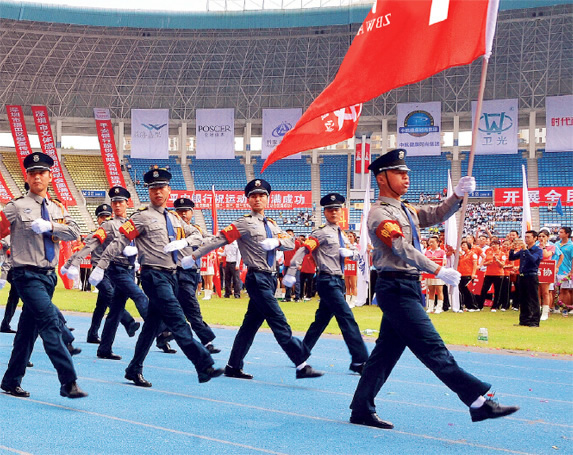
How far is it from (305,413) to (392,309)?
1.28 metres

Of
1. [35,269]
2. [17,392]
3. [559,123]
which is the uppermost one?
[559,123]

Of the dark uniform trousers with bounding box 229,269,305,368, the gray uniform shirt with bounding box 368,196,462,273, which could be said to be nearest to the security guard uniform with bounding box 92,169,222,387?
the dark uniform trousers with bounding box 229,269,305,368

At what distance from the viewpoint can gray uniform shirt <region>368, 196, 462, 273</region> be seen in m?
5.44

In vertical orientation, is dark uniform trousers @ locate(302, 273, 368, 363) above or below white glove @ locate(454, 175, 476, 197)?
below

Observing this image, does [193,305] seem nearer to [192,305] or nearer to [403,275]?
[192,305]

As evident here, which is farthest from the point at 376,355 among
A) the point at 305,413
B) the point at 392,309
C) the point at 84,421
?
the point at 84,421

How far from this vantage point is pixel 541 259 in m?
15.2

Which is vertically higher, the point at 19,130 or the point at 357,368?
the point at 19,130

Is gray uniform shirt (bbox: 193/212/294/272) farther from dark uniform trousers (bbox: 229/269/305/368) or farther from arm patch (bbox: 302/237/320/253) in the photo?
arm patch (bbox: 302/237/320/253)

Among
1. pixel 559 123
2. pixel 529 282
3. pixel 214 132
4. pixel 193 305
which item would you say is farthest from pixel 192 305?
pixel 214 132

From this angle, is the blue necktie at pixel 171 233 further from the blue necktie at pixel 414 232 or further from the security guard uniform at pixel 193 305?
the blue necktie at pixel 414 232

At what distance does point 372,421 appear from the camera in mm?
5758

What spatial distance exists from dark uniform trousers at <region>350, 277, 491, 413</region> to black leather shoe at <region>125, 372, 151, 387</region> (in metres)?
2.57

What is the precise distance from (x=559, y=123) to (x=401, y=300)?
34729mm
